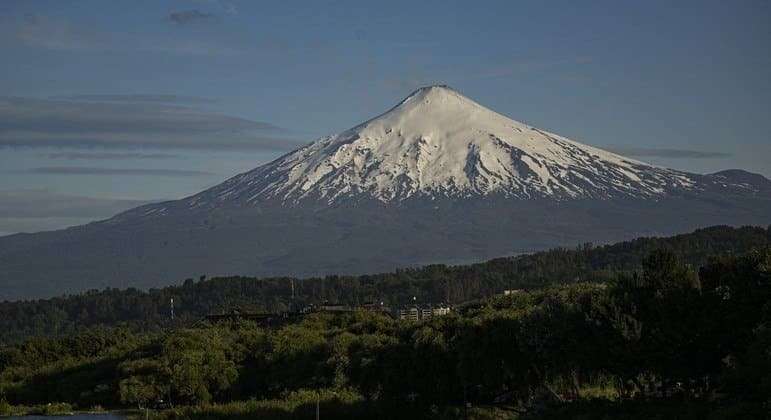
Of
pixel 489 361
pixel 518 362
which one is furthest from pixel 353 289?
pixel 518 362

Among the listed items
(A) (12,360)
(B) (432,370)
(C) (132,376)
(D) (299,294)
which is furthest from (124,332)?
(D) (299,294)

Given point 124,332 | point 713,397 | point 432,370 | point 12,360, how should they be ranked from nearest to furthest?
1. point 713,397
2. point 432,370
3. point 12,360
4. point 124,332

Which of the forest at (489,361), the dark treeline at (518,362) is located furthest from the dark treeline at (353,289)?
the dark treeline at (518,362)

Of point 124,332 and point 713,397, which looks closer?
point 713,397

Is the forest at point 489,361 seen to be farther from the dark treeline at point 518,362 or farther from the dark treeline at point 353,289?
the dark treeline at point 353,289

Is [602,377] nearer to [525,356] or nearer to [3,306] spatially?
[525,356]

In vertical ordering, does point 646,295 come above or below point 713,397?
above

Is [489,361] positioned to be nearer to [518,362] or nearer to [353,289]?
[518,362]
